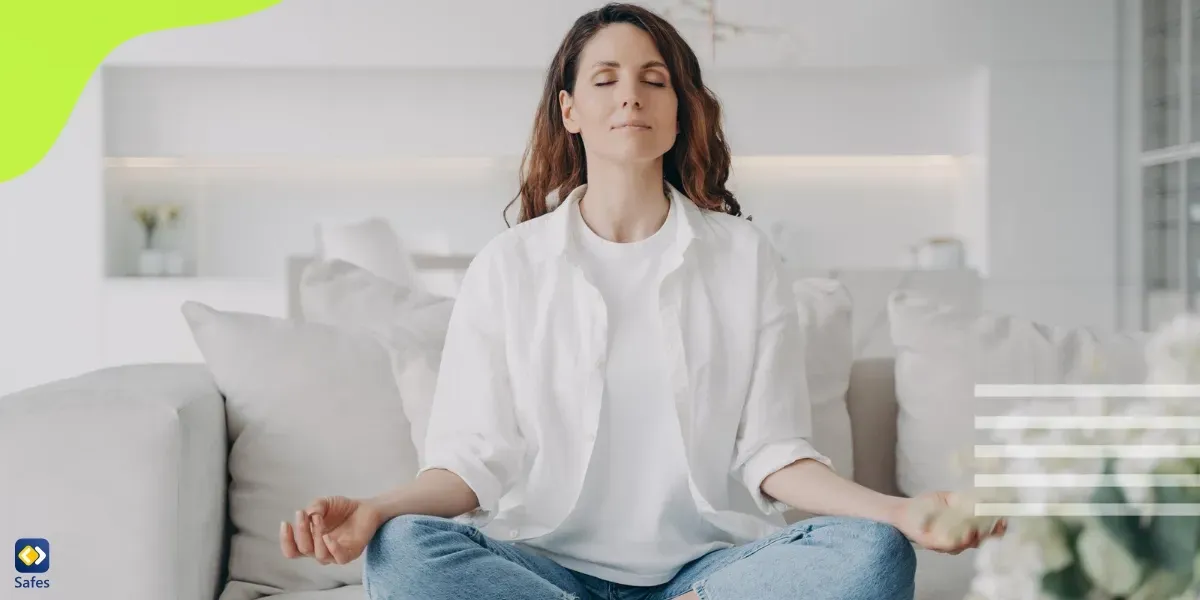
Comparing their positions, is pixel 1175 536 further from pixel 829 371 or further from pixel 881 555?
pixel 829 371

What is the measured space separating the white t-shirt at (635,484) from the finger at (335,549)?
0.32 meters

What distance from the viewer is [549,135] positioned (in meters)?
1.38

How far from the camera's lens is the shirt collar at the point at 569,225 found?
49.6 inches

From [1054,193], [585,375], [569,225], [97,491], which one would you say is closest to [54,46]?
[97,491]

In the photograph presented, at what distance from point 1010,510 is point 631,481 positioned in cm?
66

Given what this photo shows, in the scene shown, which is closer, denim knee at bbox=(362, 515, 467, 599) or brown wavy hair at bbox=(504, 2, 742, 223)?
denim knee at bbox=(362, 515, 467, 599)

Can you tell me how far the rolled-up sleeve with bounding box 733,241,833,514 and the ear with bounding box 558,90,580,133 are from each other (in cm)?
26

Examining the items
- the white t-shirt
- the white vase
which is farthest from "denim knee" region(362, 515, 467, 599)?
the white vase

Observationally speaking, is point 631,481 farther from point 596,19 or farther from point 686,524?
point 596,19

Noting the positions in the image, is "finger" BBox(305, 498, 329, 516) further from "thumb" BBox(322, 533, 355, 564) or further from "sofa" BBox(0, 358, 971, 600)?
"sofa" BBox(0, 358, 971, 600)

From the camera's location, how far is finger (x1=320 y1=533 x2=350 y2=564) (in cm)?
89

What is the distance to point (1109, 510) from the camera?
56 centimetres

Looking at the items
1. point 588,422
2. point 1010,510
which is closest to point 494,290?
point 588,422

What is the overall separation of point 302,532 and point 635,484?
429 mm
